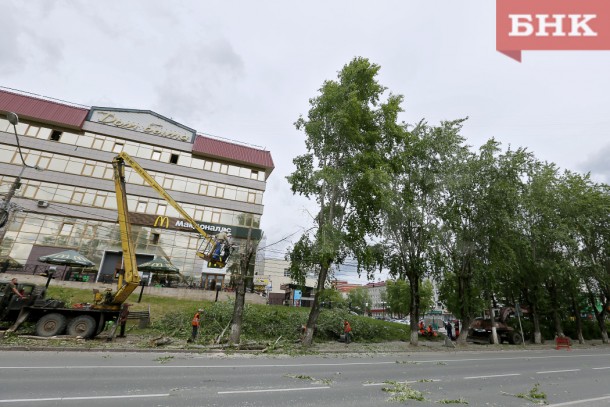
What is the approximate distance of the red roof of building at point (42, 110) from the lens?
114 ft

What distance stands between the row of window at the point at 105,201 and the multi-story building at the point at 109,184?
0.10 m

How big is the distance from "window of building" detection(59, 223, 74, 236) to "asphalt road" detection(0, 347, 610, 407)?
25.2 metres

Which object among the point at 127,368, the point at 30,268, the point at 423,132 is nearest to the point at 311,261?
the point at 127,368

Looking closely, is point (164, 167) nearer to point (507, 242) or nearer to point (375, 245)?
point (375, 245)

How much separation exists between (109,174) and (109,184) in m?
1.38

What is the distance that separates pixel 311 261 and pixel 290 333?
5.63 metres

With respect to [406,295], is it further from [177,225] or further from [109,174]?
[109,174]

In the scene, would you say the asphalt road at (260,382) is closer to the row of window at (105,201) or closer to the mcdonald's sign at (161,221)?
the row of window at (105,201)

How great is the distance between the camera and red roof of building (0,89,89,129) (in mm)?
34844

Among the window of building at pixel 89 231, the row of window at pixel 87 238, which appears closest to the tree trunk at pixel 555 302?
the row of window at pixel 87 238

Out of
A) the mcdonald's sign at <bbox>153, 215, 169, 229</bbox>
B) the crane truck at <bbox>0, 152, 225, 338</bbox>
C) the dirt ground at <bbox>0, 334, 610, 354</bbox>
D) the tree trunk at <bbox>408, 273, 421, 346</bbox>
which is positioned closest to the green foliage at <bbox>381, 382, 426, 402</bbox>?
the dirt ground at <bbox>0, 334, 610, 354</bbox>

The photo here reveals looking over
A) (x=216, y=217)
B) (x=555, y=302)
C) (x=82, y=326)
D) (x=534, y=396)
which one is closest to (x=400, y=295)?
(x=555, y=302)

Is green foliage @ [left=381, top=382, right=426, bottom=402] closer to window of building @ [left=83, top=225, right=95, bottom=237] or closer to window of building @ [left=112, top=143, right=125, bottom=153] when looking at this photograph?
window of building @ [left=83, top=225, right=95, bottom=237]

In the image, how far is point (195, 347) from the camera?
15359 mm
